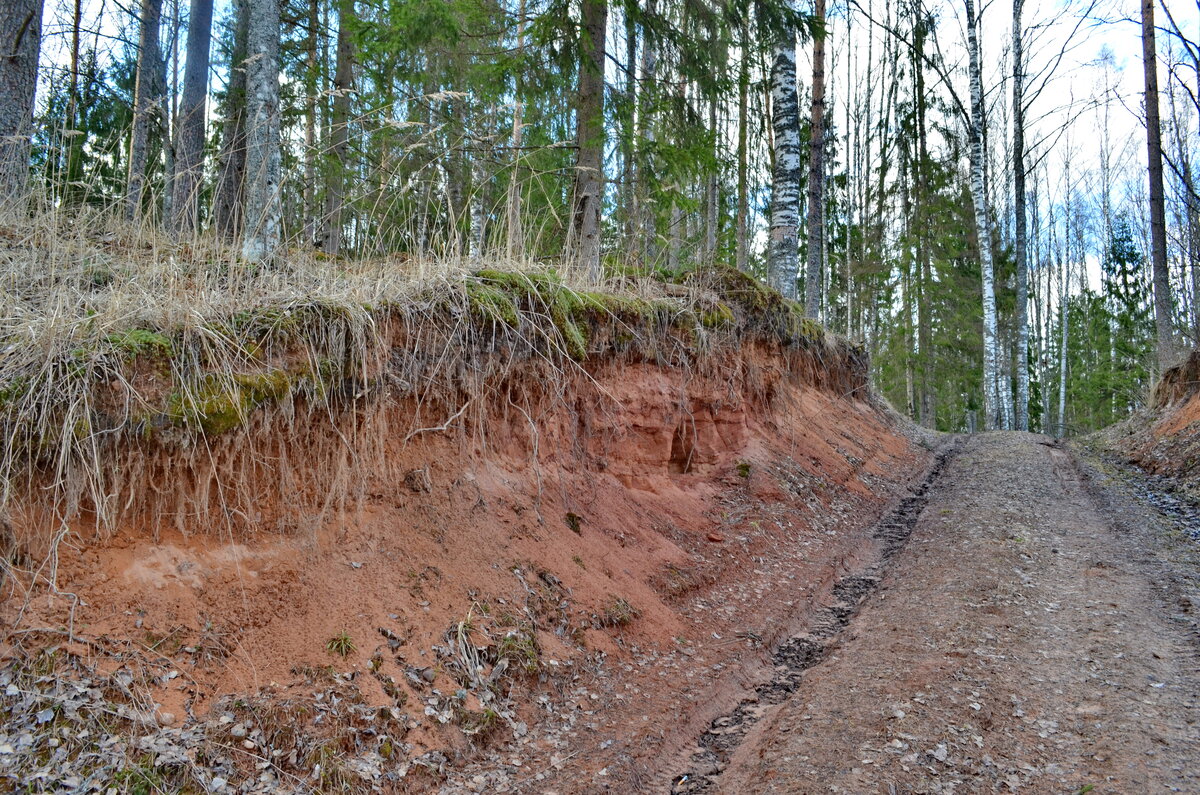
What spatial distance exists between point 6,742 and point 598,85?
27.1ft

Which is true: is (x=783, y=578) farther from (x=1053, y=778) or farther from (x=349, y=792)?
(x=349, y=792)

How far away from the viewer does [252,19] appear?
23.1 ft

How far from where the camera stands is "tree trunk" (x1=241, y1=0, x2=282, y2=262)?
6.35 metres

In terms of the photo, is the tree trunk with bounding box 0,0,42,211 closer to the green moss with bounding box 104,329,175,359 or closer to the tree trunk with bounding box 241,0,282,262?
the tree trunk with bounding box 241,0,282,262

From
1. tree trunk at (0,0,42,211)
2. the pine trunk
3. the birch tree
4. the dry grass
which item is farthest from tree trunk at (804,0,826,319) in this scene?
tree trunk at (0,0,42,211)

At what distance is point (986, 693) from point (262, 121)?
7371mm

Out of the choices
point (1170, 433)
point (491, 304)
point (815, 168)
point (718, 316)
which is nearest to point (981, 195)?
point (815, 168)

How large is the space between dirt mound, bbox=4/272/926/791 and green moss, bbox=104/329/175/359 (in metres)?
0.52

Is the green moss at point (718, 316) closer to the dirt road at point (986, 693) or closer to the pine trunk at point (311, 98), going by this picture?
the dirt road at point (986, 693)

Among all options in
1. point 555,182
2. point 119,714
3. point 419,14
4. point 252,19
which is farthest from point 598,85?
point 119,714

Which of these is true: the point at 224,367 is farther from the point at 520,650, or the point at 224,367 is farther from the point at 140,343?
the point at 520,650

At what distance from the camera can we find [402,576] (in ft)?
14.1

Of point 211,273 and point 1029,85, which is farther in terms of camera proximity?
point 1029,85

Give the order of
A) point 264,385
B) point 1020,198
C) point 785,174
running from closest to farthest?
1. point 264,385
2. point 785,174
3. point 1020,198
